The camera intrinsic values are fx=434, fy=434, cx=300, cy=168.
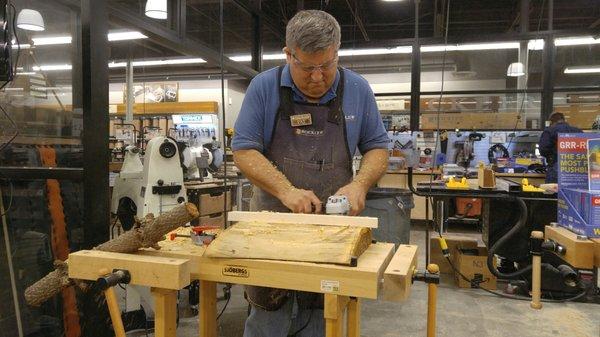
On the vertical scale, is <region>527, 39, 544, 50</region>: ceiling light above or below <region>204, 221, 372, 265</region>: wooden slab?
above

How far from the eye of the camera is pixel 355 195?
1.31 meters

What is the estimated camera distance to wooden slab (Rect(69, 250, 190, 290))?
0.96 meters

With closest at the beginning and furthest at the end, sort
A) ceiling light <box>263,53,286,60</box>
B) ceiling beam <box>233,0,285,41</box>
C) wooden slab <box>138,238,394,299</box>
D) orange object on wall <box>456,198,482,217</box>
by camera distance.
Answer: wooden slab <box>138,238,394,299</box> < ceiling beam <box>233,0,285,41</box> < orange object on wall <box>456,198,482,217</box> < ceiling light <box>263,53,286,60</box>

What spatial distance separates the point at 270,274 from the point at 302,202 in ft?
1.13

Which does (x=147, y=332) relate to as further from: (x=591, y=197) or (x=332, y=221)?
(x=591, y=197)

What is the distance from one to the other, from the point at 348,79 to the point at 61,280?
105 centimetres

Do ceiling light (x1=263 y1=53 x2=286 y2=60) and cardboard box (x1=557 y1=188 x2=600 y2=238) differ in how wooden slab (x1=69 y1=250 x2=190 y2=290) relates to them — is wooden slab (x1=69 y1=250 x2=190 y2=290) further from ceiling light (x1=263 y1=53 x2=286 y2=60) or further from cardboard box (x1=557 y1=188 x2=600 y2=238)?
ceiling light (x1=263 y1=53 x2=286 y2=60)

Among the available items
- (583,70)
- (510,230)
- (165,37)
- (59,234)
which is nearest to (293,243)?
(59,234)

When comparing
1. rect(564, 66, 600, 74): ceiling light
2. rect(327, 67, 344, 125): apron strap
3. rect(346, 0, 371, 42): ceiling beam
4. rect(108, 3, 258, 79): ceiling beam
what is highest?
rect(346, 0, 371, 42): ceiling beam

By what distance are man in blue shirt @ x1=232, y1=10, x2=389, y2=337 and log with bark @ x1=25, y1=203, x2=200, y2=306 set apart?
0.98 feet

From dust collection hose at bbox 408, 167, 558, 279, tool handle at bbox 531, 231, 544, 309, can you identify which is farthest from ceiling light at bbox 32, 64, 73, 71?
tool handle at bbox 531, 231, 544, 309

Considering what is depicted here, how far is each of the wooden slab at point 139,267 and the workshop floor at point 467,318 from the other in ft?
5.43

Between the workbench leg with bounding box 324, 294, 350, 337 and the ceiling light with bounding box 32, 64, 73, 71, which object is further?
the ceiling light with bounding box 32, 64, 73, 71

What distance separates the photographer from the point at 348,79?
58.2 inches
